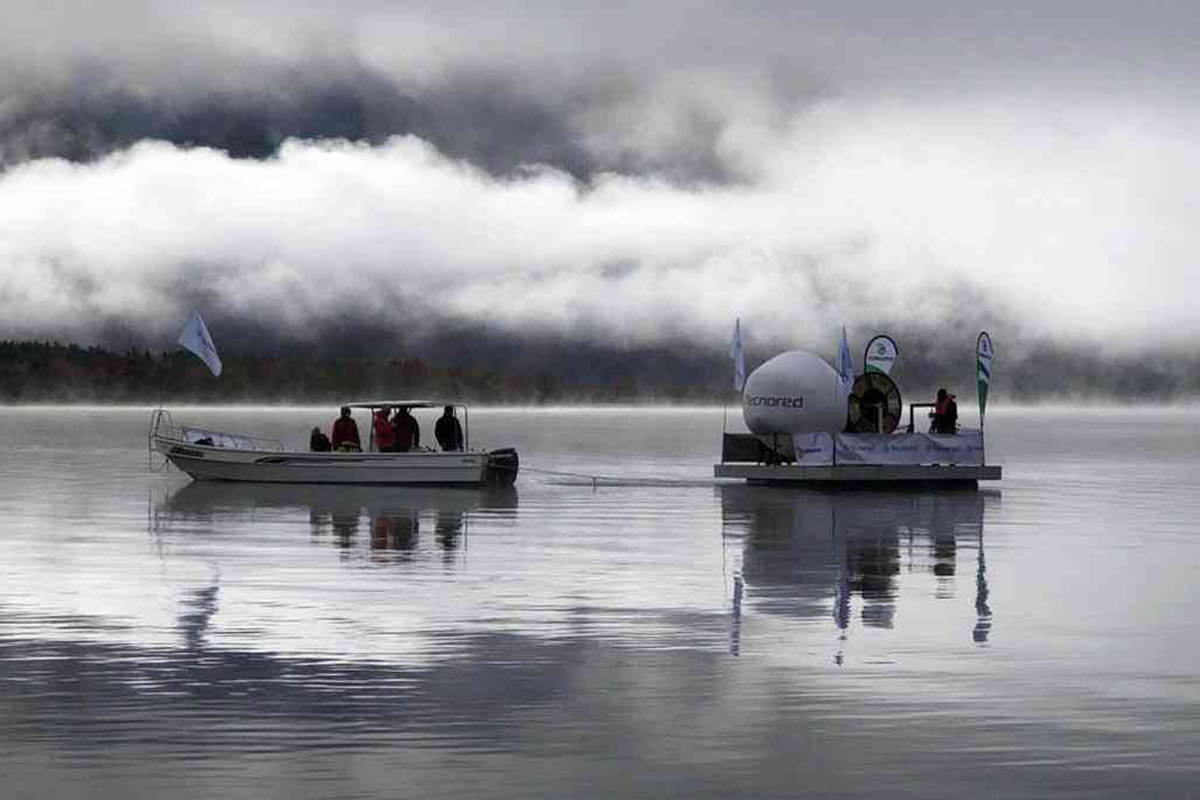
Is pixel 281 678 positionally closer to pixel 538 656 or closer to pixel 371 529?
pixel 538 656

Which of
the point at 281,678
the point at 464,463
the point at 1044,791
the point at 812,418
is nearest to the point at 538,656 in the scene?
the point at 281,678

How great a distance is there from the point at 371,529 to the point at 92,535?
5.99 metres

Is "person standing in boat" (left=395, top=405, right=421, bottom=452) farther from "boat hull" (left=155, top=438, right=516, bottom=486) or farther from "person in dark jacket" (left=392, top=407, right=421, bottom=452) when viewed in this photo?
"boat hull" (left=155, top=438, right=516, bottom=486)

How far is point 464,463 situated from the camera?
6162cm

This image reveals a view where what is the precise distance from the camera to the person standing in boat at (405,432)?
63.0 m

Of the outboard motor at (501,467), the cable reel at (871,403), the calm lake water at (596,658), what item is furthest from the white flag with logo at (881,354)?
the calm lake water at (596,658)

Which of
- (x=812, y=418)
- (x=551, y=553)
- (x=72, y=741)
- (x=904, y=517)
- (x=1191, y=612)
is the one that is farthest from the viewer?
(x=812, y=418)

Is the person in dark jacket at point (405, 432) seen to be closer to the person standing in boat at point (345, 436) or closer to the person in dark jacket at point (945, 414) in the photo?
the person standing in boat at point (345, 436)

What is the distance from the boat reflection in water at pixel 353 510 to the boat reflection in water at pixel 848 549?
6.32m

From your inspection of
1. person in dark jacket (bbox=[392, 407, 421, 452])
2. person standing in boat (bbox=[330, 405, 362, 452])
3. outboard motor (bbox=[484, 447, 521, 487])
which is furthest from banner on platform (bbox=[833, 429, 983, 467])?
person standing in boat (bbox=[330, 405, 362, 452])

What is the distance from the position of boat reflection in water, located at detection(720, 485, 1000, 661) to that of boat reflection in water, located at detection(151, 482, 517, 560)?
6320mm

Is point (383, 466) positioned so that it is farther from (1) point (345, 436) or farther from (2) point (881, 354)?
(2) point (881, 354)

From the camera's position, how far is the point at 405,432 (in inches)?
2485

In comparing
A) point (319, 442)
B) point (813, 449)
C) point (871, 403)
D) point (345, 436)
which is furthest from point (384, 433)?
point (871, 403)
